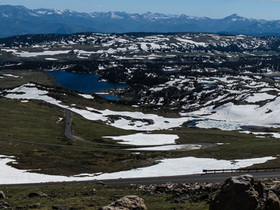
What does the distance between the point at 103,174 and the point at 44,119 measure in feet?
272

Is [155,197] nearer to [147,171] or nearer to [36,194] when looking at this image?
[36,194]

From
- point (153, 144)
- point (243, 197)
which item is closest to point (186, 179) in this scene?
point (243, 197)

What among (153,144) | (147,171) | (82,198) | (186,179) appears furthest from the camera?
(153,144)

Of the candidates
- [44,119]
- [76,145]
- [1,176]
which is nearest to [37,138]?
[76,145]

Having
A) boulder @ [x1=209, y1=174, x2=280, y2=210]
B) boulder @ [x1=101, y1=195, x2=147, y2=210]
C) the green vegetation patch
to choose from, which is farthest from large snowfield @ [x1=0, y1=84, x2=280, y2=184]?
boulder @ [x1=209, y1=174, x2=280, y2=210]

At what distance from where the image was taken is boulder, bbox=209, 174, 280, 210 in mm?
26828

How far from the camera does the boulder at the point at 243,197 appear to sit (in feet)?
88.0

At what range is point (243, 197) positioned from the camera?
26953 millimetres

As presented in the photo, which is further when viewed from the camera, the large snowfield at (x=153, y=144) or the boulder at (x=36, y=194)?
the large snowfield at (x=153, y=144)

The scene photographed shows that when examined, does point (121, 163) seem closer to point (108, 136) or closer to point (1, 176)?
point (1, 176)

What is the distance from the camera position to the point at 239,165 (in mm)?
71000

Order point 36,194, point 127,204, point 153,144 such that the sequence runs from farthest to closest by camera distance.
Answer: point 153,144, point 36,194, point 127,204

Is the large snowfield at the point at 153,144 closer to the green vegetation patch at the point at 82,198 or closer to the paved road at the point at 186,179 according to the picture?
the paved road at the point at 186,179

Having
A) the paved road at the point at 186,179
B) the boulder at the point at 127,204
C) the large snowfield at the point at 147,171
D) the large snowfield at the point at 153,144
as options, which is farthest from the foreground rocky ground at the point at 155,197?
the large snowfield at the point at 153,144
